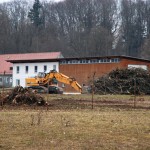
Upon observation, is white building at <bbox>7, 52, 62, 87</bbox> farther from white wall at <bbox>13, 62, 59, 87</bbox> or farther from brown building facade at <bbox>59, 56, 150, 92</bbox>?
brown building facade at <bbox>59, 56, 150, 92</bbox>

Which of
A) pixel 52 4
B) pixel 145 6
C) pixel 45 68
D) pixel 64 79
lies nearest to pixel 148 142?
pixel 64 79

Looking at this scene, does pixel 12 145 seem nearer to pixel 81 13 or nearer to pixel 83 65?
pixel 83 65

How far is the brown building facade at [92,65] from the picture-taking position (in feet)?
207

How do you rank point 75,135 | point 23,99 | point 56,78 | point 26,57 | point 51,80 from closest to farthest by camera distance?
point 75,135 < point 23,99 < point 56,78 < point 51,80 < point 26,57

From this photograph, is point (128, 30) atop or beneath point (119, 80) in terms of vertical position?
atop

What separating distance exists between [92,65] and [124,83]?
19.8m

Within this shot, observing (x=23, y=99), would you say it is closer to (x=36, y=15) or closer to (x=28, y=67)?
(x=28, y=67)

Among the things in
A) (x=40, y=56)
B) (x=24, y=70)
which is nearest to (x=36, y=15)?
(x=40, y=56)

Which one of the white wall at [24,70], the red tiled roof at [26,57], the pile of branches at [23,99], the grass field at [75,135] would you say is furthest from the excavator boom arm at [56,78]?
the red tiled roof at [26,57]

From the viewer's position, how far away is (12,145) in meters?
9.87

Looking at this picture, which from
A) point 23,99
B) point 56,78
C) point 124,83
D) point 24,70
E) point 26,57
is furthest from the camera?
point 26,57

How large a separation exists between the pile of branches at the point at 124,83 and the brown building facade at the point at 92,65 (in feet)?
46.7

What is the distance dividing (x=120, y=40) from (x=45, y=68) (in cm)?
4633

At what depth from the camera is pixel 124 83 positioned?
1799 inches
